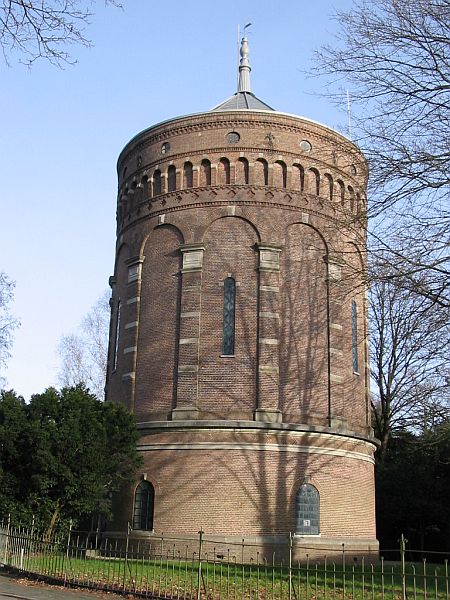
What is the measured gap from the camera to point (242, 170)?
75.9 ft

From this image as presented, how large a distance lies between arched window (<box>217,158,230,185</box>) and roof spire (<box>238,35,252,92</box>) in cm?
592

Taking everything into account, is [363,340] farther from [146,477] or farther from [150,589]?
[150,589]

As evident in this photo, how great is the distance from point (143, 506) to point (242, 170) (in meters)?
11.1

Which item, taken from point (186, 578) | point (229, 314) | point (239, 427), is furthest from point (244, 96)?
point (186, 578)

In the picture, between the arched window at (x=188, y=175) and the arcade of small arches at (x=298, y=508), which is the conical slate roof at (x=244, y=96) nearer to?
the arched window at (x=188, y=175)

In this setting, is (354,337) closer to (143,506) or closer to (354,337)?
(354,337)

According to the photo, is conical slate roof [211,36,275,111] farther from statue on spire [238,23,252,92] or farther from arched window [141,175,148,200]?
arched window [141,175,148,200]

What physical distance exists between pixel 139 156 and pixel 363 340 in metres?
10.3

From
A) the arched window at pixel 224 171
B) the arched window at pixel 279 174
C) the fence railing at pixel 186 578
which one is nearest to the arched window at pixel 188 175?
the arched window at pixel 224 171

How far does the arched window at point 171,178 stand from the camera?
23.8 meters

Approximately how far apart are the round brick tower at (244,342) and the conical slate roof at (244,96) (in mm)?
2928

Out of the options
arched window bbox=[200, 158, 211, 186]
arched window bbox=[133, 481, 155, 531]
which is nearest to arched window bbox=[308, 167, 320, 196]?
arched window bbox=[200, 158, 211, 186]

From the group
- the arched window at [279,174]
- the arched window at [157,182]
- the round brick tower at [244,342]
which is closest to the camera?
the round brick tower at [244,342]

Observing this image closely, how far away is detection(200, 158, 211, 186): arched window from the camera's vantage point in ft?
76.5
